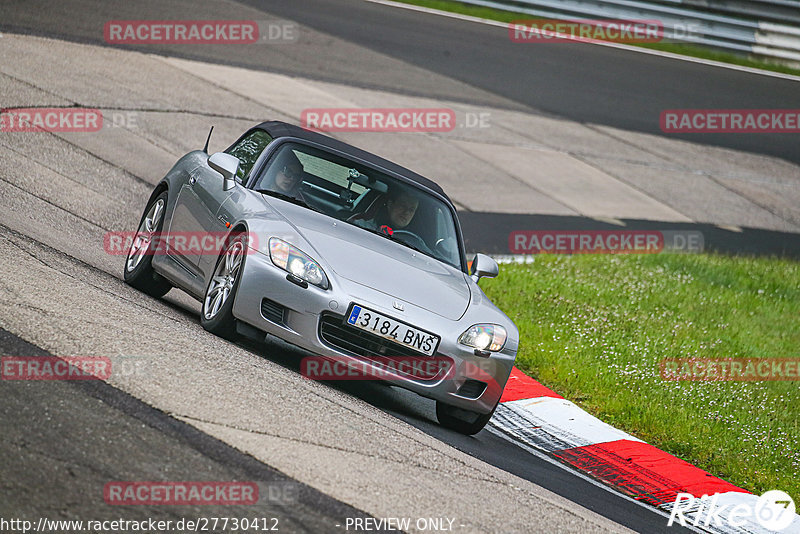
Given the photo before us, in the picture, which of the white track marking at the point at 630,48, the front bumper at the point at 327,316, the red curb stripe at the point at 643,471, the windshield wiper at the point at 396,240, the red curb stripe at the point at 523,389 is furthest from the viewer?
the white track marking at the point at 630,48

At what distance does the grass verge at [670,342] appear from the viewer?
27.1 ft

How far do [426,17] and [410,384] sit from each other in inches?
771

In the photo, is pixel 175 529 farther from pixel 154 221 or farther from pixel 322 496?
pixel 154 221

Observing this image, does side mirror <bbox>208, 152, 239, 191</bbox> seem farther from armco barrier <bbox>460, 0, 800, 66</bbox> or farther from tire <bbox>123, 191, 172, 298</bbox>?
armco barrier <bbox>460, 0, 800, 66</bbox>

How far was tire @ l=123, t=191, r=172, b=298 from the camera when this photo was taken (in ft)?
27.2

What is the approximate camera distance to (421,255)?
7695mm

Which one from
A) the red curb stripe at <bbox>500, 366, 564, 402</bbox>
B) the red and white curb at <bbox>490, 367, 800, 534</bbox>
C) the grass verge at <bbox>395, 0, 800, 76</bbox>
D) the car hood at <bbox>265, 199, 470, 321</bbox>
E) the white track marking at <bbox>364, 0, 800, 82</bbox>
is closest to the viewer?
the car hood at <bbox>265, 199, 470, 321</bbox>

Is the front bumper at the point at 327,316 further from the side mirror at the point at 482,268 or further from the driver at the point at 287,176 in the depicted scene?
the side mirror at the point at 482,268

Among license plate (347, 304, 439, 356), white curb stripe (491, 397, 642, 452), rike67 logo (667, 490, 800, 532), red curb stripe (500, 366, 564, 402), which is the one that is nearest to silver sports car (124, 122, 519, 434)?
license plate (347, 304, 439, 356)

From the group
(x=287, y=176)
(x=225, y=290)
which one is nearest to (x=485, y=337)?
(x=225, y=290)

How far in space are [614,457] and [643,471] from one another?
237 millimetres

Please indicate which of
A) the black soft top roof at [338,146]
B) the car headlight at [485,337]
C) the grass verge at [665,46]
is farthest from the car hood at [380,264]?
the grass verge at [665,46]

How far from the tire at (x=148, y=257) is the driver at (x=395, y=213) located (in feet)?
5.54

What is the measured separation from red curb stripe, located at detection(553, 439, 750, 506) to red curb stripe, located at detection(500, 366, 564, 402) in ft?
2.92
